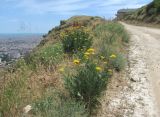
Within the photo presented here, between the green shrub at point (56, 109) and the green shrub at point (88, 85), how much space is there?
2.40ft

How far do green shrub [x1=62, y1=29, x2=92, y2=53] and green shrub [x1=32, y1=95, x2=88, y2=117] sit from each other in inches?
249

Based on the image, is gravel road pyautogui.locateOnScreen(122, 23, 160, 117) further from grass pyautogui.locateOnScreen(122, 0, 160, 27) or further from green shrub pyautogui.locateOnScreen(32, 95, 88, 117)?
grass pyautogui.locateOnScreen(122, 0, 160, 27)

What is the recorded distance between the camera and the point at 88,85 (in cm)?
791

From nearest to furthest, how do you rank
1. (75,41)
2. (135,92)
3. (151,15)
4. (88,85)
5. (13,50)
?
(88,85) → (135,92) → (75,41) → (13,50) → (151,15)

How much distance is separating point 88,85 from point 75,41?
5871mm

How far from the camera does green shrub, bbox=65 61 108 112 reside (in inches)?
312

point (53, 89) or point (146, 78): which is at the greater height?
point (53, 89)

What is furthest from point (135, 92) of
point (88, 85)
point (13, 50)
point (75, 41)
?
point (13, 50)

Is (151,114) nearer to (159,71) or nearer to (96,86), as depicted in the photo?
(96,86)

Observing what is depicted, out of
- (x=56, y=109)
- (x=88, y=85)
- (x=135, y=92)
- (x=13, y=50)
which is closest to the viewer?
(x=56, y=109)

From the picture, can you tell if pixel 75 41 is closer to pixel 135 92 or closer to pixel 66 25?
pixel 135 92

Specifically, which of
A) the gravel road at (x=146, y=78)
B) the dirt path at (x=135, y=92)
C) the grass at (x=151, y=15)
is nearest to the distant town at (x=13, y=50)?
the dirt path at (x=135, y=92)

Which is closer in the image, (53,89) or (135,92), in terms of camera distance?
(53,89)

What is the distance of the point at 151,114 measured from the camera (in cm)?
811
